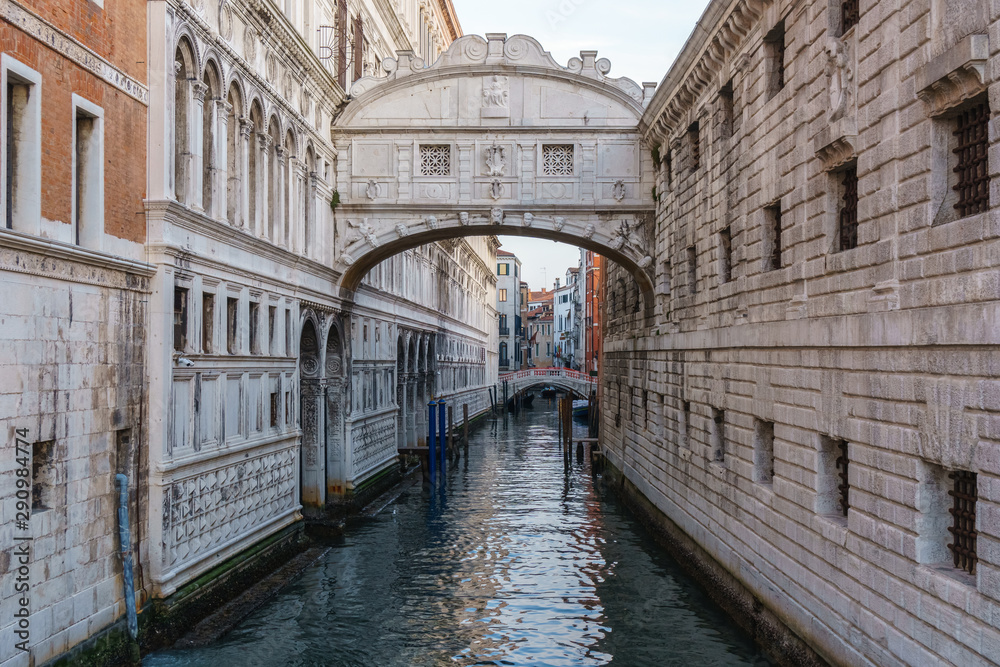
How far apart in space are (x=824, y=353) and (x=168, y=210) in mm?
6469

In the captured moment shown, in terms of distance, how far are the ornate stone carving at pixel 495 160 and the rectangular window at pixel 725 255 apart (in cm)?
548

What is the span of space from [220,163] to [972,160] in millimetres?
8234

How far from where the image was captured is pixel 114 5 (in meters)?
8.88

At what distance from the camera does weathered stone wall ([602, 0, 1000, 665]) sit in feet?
20.2

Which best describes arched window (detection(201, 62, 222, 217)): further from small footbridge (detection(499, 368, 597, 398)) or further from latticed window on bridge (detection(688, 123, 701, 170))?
small footbridge (detection(499, 368, 597, 398))

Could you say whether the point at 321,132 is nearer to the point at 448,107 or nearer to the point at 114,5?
the point at 448,107

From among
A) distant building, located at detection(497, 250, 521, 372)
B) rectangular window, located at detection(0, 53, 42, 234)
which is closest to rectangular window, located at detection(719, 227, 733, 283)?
rectangular window, located at detection(0, 53, 42, 234)

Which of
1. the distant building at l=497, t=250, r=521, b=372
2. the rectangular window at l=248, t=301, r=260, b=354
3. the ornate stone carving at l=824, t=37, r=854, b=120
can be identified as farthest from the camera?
the distant building at l=497, t=250, r=521, b=372

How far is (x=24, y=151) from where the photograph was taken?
750 centimetres

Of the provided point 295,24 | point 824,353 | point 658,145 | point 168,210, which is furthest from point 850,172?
point 295,24

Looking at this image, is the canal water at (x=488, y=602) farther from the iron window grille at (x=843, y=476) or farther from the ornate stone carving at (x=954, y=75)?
the ornate stone carving at (x=954, y=75)

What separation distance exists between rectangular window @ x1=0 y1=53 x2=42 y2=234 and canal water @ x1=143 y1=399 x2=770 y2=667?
171 inches

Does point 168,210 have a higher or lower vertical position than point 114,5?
lower

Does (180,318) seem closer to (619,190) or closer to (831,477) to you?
(831,477)
